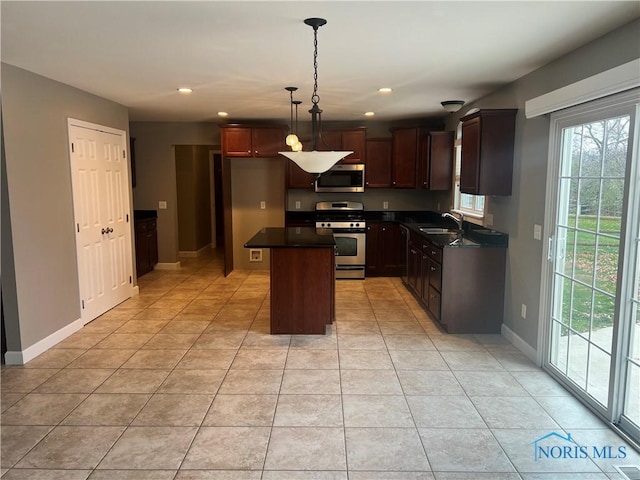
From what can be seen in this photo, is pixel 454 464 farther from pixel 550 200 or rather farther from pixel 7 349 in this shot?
pixel 7 349

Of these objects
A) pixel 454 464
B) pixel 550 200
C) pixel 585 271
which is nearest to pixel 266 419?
pixel 454 464

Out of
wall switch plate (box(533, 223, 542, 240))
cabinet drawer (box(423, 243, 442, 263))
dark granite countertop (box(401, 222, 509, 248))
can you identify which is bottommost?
cabinet drawer (box(423, 243, 442, 263))

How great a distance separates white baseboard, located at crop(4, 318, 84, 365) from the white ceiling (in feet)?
7.55

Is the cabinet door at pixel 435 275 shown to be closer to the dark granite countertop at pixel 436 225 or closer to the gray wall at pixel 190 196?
the dark granite countertop at pixel 436 225

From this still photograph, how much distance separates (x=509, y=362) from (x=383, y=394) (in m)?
1.26

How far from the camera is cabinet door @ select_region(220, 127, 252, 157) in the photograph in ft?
21.8

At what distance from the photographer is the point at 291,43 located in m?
3.03

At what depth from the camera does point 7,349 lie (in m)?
3.69

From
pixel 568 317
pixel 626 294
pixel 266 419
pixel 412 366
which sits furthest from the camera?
pixel 412 366

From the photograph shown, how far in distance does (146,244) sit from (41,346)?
3185 mm

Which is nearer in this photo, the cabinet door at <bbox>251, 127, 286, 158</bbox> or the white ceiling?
the white ceiling

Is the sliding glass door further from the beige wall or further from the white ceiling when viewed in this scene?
the beige wall

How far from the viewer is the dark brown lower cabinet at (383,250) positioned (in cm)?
681

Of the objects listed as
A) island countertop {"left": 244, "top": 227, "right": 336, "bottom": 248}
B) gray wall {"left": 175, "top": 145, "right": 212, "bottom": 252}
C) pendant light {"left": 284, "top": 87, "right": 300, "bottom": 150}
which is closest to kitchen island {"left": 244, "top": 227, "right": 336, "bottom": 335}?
island countertop {"left": 244, "top": 227, "right": 336, "bottom": 248}
